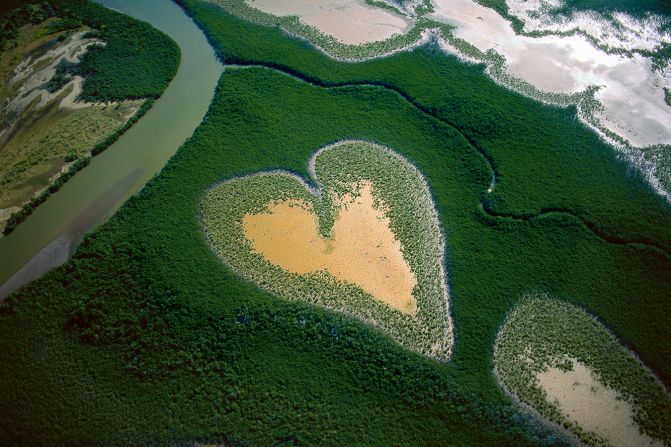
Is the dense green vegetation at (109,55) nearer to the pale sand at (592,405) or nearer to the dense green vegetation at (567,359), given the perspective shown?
the dense green vegetation at (567,359)

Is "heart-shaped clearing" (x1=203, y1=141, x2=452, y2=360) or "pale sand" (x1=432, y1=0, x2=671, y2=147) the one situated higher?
"pale sand" (x1=432, y1=0, x2=671, y2=147)

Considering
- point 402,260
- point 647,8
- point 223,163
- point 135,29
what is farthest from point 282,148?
point 647,8

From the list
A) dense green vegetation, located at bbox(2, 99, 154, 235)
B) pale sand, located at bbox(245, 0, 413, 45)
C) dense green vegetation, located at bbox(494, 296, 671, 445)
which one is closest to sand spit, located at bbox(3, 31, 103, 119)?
dense green vegetation, located at bbox(2, 99, 154, 235)

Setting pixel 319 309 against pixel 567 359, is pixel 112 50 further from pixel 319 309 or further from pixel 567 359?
pixel 567 359

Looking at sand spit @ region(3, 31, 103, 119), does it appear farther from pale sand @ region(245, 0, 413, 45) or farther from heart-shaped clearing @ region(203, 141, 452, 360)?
heart-shaped clearing @ region(203, 141, 452, 360)

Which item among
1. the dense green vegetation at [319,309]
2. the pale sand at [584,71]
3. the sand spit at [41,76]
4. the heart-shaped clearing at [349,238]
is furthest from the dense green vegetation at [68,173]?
the pale sand at [584,71]

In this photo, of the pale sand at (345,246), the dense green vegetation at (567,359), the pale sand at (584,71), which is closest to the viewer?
the dense green vegetation at (567,359)

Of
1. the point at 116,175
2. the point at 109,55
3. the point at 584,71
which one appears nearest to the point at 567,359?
the point at 584,71
